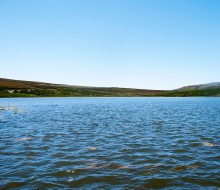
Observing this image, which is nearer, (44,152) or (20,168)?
(20,168)

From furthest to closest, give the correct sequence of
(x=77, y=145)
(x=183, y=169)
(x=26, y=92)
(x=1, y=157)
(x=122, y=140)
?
(x=26, y=92), (x=122, y=140), (x=77, y=145), (x=1, y=157), (x=183, y=169)

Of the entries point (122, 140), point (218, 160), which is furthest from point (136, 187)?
point (122, 140)

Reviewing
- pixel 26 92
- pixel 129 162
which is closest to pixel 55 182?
pixel 129 162

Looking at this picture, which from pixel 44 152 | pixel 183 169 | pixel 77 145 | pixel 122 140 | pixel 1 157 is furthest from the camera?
pixel 122 140

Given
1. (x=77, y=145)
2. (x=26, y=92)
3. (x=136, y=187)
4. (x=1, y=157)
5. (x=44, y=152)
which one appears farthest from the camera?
(x=26, y=92)

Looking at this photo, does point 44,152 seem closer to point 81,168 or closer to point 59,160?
point 59,160

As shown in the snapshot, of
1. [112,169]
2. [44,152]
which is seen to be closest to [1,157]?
[44,152]

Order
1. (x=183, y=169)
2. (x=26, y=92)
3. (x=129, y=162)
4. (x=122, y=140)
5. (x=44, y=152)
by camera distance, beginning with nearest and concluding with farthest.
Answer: (x=183, y=169)
(x=129, y=162)
(x=44, y=152)
(x=122, y=140)
(x=26, y=92)

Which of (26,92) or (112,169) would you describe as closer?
(112,169)

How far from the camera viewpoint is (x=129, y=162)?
619 inches

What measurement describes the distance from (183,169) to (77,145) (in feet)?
29.8

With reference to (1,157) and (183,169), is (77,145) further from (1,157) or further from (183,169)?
(183,169)

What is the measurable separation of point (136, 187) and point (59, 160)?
20.4 feet

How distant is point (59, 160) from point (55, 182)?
3.89 meters
